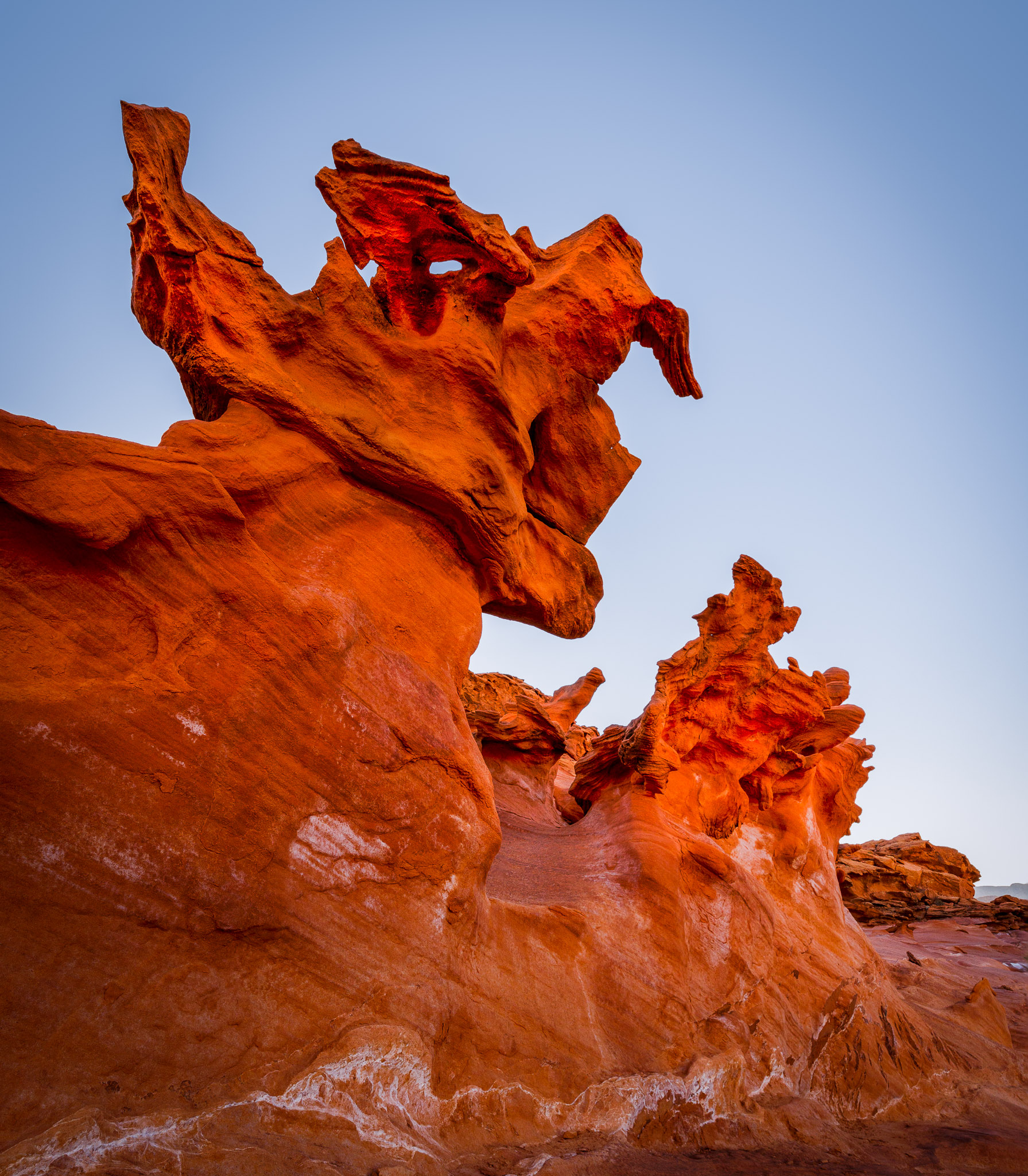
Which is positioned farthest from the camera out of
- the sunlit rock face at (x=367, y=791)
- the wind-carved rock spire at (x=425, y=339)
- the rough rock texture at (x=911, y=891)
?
the rough rock texture at (x=911, y=891)

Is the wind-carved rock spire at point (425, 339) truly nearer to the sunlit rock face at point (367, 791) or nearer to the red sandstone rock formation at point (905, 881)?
the sunlit rock face at point (367, 791)

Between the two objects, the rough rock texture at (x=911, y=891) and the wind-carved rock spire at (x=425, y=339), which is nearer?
the wind-carved rock spire at (x=425, y=339)

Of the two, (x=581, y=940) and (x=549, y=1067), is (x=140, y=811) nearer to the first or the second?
(x=549, y=1067)

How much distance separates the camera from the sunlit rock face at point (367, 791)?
3.35 metres

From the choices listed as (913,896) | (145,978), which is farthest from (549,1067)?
(913,896)

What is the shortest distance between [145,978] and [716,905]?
5.17 meters

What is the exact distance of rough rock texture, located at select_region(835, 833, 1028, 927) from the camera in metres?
16.8

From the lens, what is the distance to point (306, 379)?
218 inches

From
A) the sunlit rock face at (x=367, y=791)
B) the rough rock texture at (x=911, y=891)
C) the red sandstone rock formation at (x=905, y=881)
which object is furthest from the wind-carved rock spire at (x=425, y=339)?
the red sandstone rock formation at (x=905, y=881)

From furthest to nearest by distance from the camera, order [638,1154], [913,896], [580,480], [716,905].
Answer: [913,896] → [580,480] → [716,905] → [638,1154]

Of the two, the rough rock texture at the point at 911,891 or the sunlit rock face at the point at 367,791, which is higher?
the rough rock texture at the point at 911,891

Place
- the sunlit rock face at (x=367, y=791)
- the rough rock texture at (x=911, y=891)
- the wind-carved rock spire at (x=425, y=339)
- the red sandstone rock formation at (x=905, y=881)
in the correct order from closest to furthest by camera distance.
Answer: the sunlit rock face at (x=367, y=791)
the wind-carved rock spire at (x=425, y=339)
the rough rock texture at (x=911, y=891)
the red sandstone rock formation at (x=905, y=881)

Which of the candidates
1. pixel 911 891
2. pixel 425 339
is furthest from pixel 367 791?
pixel 911 891

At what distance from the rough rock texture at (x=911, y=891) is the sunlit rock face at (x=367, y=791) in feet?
30.4
